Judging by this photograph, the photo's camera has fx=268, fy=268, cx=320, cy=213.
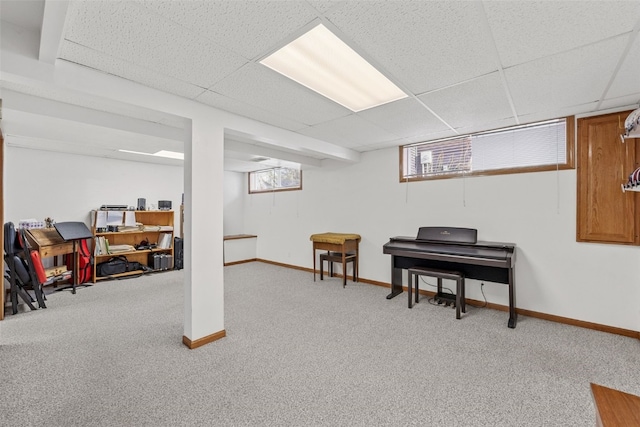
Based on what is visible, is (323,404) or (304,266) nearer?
(323,404)

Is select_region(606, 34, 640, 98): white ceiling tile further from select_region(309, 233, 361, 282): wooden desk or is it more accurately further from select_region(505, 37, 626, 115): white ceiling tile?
select_region(309, 233, 361, 282): wooden desk

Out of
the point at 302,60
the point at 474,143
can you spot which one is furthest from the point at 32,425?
the point at 474,143

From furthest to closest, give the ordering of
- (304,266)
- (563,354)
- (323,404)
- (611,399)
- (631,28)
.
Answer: (304,266) → (563,354) → (323,404) → (631,28) → (611,399)

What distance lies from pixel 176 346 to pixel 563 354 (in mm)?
3550

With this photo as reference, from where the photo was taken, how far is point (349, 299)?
3914 millimetres

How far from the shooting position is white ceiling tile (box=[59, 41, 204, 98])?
5.82ft

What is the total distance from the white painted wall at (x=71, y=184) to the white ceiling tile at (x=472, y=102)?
5.83 meters

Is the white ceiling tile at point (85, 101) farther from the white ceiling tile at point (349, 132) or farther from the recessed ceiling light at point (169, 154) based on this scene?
the recessed ceiling light at point (169, 154)

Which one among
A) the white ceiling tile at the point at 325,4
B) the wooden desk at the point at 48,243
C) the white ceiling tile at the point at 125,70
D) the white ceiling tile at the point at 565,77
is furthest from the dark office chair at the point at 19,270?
the white ceiling tile at the point at 565,77

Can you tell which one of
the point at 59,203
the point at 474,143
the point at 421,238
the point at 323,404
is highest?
the point at 474,143

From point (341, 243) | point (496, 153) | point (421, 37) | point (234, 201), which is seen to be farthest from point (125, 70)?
point (234, 201)

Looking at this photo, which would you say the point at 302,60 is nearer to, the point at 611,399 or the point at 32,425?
the point at 611,399

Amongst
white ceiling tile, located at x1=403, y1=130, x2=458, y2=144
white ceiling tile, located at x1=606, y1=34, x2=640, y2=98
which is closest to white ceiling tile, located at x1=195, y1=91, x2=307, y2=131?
white ceiling tile, located at x1=403, y1=130, x2=458, y2=144

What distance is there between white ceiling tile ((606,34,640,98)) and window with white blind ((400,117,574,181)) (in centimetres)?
66
